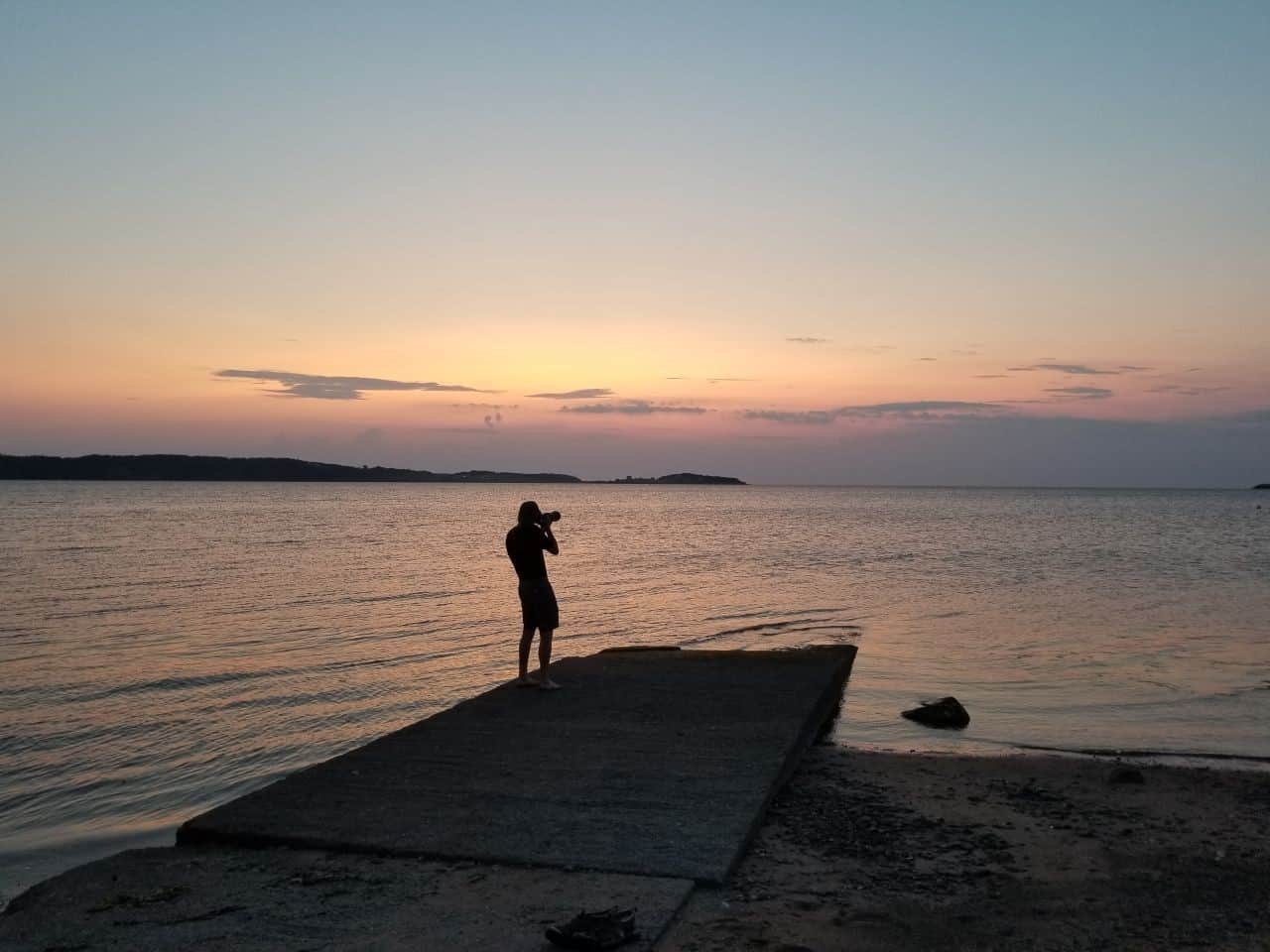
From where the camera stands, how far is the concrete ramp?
20.2 feet

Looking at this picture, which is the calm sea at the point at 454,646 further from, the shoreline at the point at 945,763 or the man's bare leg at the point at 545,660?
the man's bare leg at the point at 545,660

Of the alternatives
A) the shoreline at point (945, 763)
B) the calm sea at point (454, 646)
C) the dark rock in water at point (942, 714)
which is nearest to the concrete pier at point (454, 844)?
the shoreline at point (945, 763)

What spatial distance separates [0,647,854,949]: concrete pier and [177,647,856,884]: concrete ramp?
0.07 ft

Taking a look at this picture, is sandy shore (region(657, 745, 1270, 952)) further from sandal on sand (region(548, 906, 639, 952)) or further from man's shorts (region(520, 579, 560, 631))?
man's shorts (region(520, 579, 560, 631))

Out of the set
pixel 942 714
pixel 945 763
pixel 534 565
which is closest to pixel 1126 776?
pixel 945 763

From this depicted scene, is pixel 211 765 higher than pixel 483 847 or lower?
lower

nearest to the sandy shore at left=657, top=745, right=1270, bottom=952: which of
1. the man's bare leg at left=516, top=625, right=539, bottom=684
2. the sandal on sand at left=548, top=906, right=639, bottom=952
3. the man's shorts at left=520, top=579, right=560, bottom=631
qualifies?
the sandal on sand at left=548, top=906, right=639, bottom=952

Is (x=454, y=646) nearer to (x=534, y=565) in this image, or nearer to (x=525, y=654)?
(x=525, y=654)

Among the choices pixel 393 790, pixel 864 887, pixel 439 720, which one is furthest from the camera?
pixel 439 720

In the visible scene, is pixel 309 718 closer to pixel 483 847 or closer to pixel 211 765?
pixel 211 765

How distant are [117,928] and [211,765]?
5182 millimetres

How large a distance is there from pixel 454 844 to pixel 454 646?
11.4 meters

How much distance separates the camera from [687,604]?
2397 centimetres

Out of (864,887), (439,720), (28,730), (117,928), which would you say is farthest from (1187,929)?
(28,730)
